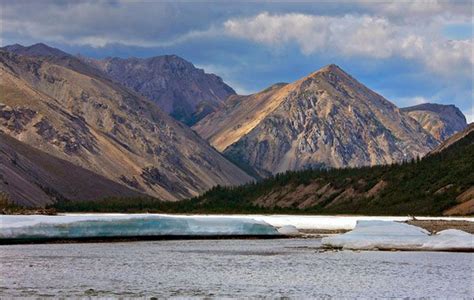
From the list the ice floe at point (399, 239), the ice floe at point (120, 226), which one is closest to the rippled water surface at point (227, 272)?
the ice floe at point (399, 239)

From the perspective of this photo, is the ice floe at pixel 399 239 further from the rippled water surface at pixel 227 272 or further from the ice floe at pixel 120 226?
the ice floe at pixel 120 226

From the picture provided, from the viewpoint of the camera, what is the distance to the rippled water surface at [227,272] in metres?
43.9

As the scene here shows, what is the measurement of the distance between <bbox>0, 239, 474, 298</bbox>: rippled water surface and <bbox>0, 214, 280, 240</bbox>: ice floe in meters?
2.16

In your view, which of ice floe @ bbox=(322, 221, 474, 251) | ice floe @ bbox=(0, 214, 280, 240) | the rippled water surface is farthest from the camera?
ice floe @ bbox=(0, 214, 280, 240)

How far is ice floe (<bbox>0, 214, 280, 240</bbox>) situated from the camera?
76750mm

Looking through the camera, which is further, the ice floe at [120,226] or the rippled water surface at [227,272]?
the ice floe at [120,226]

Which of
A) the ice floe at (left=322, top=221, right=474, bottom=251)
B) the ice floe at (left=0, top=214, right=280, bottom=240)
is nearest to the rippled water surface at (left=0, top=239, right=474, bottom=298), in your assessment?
the ice floe at (left=322, top=221, right=474, bottom=251)

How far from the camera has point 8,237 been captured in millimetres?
74750

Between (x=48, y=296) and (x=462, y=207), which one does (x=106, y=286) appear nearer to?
(x=48, y=296)

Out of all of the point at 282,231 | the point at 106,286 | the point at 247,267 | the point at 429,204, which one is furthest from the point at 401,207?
the point at 106,286

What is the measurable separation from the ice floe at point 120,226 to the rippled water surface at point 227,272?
216cm

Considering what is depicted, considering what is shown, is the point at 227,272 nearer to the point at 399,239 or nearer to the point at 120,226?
the point at 399,239

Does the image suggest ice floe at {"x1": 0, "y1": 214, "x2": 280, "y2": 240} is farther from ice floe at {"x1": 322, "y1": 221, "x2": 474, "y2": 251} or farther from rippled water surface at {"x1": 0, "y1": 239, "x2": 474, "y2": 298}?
ice floe at {"x1": 322, "y1": 221, "x2": 474, "y2": 251}

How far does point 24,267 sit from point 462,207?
384 ft
